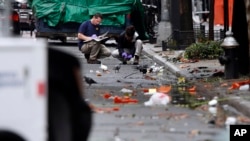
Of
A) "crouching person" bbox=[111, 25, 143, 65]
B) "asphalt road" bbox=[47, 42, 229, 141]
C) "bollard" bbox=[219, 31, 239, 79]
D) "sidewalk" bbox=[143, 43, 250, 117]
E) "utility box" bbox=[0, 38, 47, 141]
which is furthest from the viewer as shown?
"crouching person" bbox=[111, 25, 143, 65]

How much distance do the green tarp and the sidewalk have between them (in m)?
1.73

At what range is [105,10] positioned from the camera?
99.5ft

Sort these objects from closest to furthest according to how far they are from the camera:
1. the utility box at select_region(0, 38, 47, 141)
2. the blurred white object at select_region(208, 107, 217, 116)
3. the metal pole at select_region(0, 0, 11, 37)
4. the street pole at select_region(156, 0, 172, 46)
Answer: the utility box at select_region(0, 38, 47, 141), the metal pole at select_region(0, 0, 11, 37), the blurred white object at select_region(208, 107, 217, 116), the street pole at select_region(156, 0, 172, 46)

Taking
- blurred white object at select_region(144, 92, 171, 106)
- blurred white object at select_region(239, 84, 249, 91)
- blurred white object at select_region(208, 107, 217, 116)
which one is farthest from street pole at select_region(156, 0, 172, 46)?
blurred white object at select_region(208, 107, 217, 116)

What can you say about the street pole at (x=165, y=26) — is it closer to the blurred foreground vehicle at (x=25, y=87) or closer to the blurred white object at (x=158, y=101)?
the blurred white object at (x=158, y=101)

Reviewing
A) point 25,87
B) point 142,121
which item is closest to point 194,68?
point 142,121

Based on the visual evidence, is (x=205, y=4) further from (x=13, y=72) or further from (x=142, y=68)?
(x=13, y=72)

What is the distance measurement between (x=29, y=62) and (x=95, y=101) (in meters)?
7.24

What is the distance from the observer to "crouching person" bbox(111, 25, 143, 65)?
23.1 metres

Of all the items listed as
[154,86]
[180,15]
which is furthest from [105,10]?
[154,86]

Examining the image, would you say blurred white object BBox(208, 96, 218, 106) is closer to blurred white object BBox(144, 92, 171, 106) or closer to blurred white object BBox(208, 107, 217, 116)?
blurred white object BBox(208, 107, 217, 116)

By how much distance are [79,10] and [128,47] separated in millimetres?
6895

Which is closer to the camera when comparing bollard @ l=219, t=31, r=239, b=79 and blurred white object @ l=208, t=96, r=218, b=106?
blurred white object @ l=208, t=96, r=218, b=106

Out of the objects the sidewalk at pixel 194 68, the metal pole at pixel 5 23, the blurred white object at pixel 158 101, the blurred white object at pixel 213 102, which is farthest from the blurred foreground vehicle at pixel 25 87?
the blurred white object at pixel 213 102
